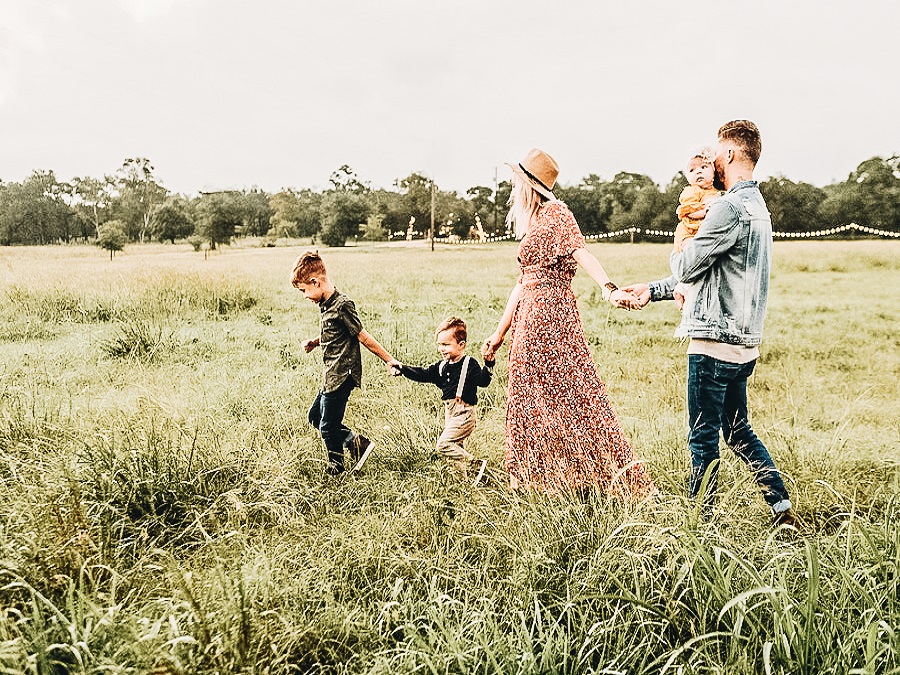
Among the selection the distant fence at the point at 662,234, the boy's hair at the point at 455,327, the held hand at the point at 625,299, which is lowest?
the boy's hair at the point at 455,327

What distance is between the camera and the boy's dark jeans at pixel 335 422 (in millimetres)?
3062

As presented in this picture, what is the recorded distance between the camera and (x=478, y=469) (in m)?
3.20

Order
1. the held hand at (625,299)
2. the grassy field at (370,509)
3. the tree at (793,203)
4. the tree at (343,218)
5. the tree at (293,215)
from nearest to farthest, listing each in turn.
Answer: the grassy field at (370,509), the held hand at (625,299), the tree at (343,218), the tree at (293,215), the tree at (793,203)

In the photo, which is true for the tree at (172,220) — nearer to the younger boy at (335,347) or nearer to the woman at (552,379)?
the younger boy at (335,347)

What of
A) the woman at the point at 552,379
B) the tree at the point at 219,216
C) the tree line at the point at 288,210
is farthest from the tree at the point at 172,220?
the woman at the point at 552,379

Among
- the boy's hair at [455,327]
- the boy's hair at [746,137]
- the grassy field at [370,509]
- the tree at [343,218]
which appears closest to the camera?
the grassy field at [370,509]

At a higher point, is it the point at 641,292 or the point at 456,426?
the point at 641,292

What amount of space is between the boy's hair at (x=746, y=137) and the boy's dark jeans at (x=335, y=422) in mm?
2054

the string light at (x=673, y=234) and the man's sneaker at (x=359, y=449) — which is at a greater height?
the string light at (x=673, y=234)

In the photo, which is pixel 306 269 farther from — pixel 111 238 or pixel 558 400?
pixel 111 238

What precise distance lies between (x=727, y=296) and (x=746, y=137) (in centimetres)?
67

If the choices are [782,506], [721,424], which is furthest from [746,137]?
[782,506]

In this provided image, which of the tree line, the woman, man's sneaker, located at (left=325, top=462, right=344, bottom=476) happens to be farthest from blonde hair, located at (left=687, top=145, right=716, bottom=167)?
man's sneaker, located at (left=325, top=462, right=344, bottom=476)

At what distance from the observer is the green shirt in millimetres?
2984
